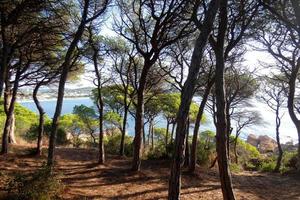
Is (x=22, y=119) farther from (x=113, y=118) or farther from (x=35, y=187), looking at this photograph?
(x=35, y=187)

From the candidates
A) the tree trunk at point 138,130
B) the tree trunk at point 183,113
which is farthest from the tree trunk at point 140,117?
A: the tree trunk at point 183,113

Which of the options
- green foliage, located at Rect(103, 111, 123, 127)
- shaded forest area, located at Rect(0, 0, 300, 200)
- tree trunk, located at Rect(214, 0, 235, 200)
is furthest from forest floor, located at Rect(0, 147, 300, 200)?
green foliage, located at Rect(103, 111, 123, 127)

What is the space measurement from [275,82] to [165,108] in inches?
302

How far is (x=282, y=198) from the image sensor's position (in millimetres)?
12078

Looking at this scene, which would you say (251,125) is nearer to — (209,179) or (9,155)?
(209,179)

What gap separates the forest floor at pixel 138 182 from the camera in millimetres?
10289

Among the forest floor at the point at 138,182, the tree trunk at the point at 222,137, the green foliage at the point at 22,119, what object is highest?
the green foliage at the point at 22,119

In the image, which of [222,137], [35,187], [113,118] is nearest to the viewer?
[35,187]

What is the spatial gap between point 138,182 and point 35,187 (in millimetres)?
4872

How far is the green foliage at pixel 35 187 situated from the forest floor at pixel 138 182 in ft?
1.85

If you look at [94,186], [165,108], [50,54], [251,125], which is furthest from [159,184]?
[251,125]

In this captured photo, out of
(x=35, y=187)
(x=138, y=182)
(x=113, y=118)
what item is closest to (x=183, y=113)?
(x=35, y=187)

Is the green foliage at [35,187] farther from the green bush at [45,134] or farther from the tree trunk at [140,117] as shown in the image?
the green bush at [45,134]

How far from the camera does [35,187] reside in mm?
7414
